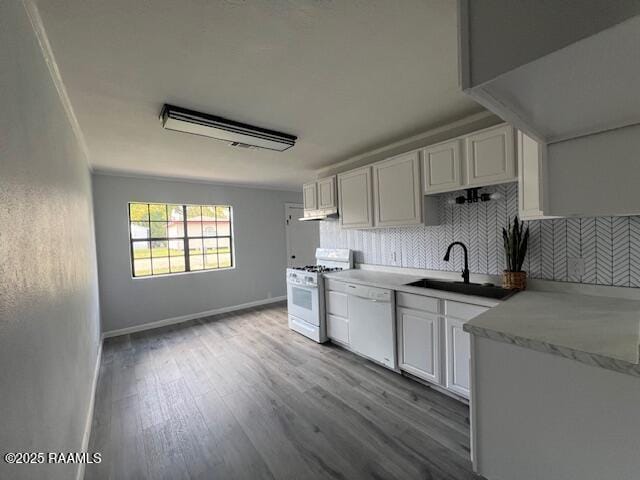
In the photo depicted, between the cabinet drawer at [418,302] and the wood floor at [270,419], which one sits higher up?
the cabinet drawer at [418,302]

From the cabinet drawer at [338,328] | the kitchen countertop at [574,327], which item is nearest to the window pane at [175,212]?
the cabinet drawer at [338,328]

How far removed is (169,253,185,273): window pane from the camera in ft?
14.6

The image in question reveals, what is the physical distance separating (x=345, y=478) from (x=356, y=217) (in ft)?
7.82

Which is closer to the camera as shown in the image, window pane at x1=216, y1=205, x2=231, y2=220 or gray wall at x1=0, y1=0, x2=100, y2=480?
gray wall at x1=0, y1=0, x2=100, y2=480

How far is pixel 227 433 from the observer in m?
1.89

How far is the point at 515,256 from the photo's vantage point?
209cm

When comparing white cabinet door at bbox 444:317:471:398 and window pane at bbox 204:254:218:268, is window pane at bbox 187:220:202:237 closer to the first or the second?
window pane at bbox 204:254:218:268

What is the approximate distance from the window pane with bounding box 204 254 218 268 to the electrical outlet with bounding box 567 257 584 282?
4819mm

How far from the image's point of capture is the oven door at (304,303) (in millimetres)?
3363

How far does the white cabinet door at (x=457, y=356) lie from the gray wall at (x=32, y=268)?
2324 mm

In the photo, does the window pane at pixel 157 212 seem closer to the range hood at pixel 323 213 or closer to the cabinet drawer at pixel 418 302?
the range hood at pixel 323 213

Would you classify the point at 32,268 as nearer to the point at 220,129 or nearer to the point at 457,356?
the point at 220,129

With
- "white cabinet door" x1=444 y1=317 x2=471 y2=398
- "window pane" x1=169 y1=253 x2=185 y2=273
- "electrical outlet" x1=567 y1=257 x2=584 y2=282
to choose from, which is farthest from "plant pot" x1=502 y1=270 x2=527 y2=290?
"window pane" x1=169 y1=253 x2=185 y2=273

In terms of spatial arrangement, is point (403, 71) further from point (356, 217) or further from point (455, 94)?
point (356, 217)
